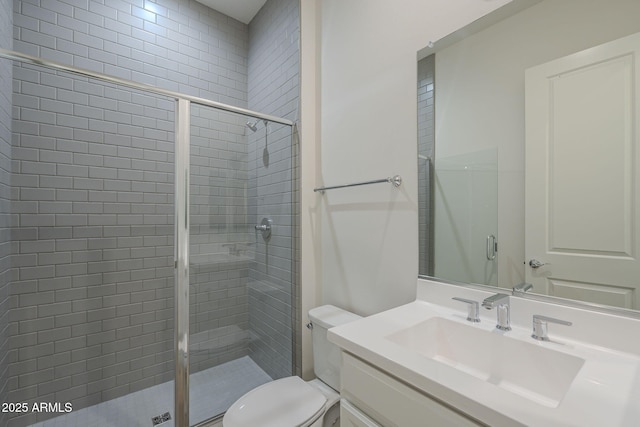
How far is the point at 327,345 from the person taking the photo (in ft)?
4.85

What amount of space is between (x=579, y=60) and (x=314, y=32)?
150 centimetres

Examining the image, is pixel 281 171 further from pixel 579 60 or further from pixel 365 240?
pixel 579 60

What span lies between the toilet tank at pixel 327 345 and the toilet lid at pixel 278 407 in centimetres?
14

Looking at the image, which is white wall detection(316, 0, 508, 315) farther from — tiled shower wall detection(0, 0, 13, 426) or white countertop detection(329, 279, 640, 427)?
tiled shower wall detection(0, 0, 13, 426)

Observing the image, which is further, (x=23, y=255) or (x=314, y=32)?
(x=314, y=32)

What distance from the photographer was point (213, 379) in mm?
1663

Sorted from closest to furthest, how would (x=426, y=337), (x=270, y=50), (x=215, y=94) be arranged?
(x=426, y=337)
(x=270, y=50)
(x=215, y=94)

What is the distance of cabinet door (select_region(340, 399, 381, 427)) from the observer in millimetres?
779

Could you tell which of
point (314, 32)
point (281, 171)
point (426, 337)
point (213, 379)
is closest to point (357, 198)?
point (281, 171)

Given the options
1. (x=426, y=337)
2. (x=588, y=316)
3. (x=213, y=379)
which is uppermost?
(x=588, y=316)

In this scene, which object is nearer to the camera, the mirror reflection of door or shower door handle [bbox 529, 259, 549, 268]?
the mirror reflection of door

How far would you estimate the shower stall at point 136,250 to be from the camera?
1557 mm

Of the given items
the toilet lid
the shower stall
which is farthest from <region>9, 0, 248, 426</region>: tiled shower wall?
the toilet lid

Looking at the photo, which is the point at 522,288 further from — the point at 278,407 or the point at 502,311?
the point at 278,407
